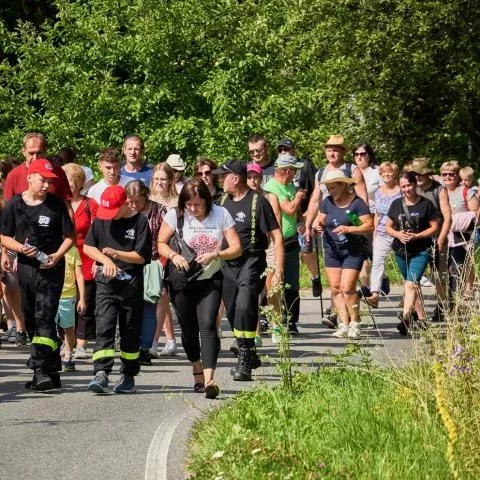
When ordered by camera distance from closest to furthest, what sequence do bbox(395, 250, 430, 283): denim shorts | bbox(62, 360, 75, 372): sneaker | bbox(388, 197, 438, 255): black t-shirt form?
bbox(62, 360, 75, 372): sneaker < bbox(395, 250, 430, 283): denim shorts < bbox(388, 197, 438, 255): black t-shirt

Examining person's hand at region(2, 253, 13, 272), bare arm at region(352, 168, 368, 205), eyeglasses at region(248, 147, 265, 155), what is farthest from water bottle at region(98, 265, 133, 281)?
bare arm at region(352, 168, 368, 205)

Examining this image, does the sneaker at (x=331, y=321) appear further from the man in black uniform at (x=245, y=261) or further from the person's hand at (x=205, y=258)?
the person's hand at (x=205, y=258)

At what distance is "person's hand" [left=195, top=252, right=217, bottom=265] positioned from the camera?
12102mm

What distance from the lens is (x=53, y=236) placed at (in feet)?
41.5

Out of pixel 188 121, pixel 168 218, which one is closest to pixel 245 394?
pixel 168 218

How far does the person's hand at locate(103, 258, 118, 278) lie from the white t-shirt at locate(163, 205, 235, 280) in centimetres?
54

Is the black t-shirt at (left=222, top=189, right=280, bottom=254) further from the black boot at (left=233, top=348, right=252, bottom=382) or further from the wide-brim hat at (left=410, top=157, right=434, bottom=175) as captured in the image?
the wide-brim hat at (left=410, top=157, right=434, bottom=175)

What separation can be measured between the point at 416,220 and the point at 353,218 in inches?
43.1

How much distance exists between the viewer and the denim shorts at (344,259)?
16156 millimetres

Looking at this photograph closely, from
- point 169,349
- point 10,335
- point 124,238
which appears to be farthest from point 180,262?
point 10,335

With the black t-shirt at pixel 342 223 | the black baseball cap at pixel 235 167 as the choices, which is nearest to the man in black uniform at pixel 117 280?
the black baseball cap at pixel 235 167

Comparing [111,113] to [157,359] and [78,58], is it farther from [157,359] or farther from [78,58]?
[157,359]

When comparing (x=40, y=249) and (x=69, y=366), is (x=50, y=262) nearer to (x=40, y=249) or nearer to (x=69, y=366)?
(x=40, y=249)

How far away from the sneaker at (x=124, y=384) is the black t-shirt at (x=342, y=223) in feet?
13.4
